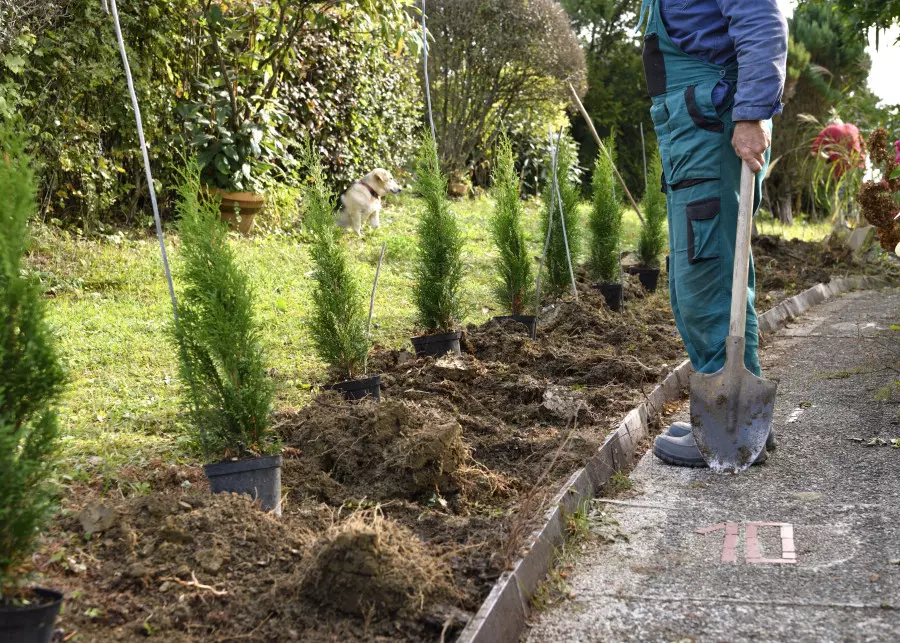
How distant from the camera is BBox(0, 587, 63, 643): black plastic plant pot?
1873 mm

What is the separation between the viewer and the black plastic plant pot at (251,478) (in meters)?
2.88

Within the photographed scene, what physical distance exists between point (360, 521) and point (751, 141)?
7.61 ft

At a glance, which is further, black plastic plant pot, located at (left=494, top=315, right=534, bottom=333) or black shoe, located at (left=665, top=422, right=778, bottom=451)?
black plastic plant pot, located at (left=494, top=315, right=534, bottom=333)

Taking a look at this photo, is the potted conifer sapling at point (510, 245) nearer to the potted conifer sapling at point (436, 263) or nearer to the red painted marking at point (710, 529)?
the potted conifer sapling at point (436, 263)

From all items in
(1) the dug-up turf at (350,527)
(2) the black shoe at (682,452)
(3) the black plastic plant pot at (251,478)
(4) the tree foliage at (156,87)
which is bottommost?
(2) the black shoe at (682,452)

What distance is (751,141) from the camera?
11.7ft

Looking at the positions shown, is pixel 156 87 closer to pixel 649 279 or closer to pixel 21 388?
pixel 649 279

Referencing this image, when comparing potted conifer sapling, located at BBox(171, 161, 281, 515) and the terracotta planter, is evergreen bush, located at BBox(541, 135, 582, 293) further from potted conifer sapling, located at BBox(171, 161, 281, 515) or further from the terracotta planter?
potted conifer sapling, located at BBox(171, 161, 281, 515)

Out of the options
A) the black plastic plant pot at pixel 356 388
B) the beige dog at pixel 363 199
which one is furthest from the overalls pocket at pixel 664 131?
the beige dog at pixel 363 199

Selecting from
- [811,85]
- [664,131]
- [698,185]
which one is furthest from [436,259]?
[811,85]

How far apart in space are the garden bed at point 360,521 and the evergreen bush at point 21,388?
322 mm

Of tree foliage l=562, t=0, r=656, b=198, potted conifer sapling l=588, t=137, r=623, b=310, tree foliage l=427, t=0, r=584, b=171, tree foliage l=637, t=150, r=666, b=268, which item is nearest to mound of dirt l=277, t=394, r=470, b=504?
potted conifer sapling l=588, t=137, r=623, b=310

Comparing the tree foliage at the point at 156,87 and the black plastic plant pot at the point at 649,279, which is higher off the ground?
the tree foliage at the point at 156,87

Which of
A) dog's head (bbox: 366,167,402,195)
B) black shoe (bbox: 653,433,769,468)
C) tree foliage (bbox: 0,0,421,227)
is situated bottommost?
black shoe (bbox: 653,433,769,468)
